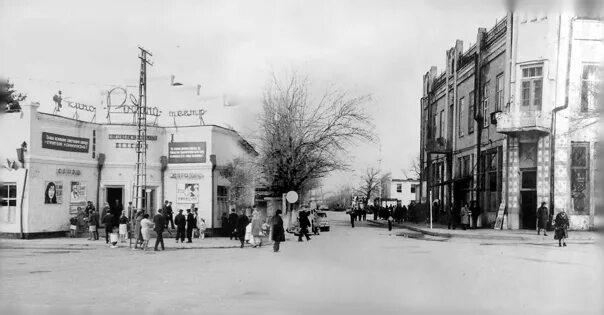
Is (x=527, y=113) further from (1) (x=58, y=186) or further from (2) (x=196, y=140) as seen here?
(1) (x=58, y=186)

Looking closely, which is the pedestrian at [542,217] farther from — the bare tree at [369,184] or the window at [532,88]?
the bare tree at [369,184]

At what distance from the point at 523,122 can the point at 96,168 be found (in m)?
19.0

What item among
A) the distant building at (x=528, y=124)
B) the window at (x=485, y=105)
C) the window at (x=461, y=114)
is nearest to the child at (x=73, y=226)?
the distant building at (x=528, y=124)

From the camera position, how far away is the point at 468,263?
14789 millimetres

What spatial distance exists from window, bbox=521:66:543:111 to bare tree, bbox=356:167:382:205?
211 feet

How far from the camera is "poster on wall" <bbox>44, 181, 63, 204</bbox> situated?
80.4ft

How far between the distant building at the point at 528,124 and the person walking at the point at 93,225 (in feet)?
55.8

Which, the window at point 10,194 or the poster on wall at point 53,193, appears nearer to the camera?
the window at point 10,194

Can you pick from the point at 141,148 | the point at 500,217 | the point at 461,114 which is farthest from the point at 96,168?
the point at 461,114

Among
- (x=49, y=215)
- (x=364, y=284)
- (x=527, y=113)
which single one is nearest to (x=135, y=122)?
(x=49, y=215)

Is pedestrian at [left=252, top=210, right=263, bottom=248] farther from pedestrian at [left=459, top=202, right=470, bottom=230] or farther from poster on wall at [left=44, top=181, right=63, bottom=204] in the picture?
pedestrian at [left=459, top=202, right=470, bottom=230]

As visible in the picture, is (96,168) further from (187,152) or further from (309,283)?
(309,283)

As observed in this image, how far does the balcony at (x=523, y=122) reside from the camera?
26.7 meters

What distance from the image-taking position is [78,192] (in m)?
25.9
